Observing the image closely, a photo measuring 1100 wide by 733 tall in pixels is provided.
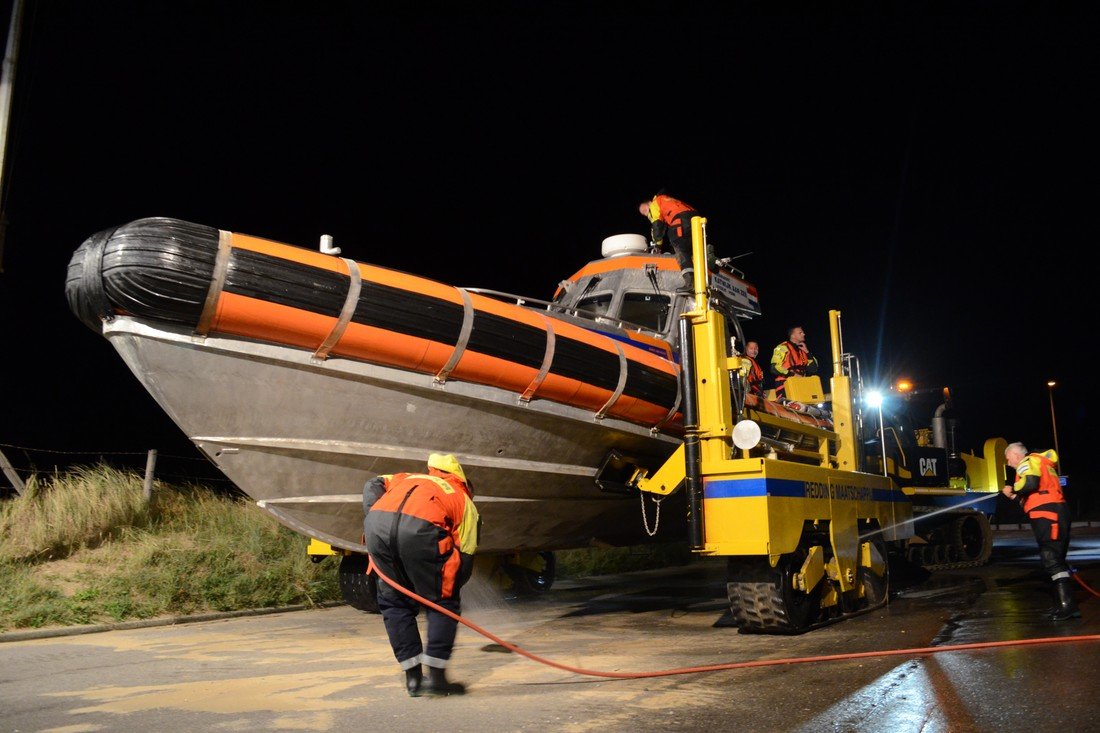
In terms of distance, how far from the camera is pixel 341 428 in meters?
5.16

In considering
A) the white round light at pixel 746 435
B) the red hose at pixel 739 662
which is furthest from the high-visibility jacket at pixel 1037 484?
the white round light at pixel 746 435

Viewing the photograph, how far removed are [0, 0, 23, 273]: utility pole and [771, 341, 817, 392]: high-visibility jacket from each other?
290 inches

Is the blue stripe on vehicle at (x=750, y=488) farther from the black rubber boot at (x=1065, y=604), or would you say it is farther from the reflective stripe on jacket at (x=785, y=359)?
the reflective stripe on jacket at (x=785, y=359)

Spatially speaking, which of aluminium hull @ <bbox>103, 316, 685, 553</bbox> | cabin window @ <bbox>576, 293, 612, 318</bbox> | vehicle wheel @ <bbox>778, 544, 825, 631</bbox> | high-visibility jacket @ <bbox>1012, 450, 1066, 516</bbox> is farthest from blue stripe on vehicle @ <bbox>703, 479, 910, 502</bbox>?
cabin window @ <bbox>576, 293, 612, 318</bbox>

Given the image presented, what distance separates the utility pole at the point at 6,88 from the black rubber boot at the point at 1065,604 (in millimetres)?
9219

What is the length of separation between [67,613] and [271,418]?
3277 millimetres

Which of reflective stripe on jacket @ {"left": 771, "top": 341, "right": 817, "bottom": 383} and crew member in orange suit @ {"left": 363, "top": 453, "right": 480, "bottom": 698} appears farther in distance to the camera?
reflective stripe on jacket @ {"left": 771, "top": 341, "right": 817, "bottom": 383}

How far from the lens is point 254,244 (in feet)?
15.4

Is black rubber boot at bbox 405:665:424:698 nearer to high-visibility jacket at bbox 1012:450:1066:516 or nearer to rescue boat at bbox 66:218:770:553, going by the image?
rescue boat at bbox 66:218:770:553

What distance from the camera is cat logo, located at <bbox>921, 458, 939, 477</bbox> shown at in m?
10.7

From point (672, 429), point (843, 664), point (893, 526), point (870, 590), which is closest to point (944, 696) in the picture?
point (843, 664)

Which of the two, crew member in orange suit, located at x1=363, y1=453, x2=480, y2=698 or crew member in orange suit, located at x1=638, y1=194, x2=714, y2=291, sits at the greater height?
crew member in orange suit, located at x1=638, y1=194, x2=714, y2=291

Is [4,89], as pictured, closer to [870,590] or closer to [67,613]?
[67,613]

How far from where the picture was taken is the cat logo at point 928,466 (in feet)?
35.0
